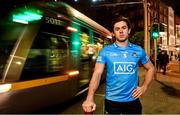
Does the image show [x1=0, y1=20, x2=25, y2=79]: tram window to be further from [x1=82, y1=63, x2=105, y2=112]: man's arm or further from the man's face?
the man's face

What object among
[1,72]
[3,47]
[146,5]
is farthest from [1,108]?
[146,5]

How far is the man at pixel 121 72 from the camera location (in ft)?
11.6

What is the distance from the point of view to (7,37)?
22.1ft

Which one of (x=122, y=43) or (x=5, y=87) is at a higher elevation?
(x=122, y=43)

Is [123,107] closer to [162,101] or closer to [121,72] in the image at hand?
[121,72]

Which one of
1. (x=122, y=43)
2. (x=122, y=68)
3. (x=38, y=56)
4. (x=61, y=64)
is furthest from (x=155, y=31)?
(x=122, y=68)

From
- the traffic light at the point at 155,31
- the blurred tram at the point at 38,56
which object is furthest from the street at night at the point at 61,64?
the traffic light at the point at 155,31

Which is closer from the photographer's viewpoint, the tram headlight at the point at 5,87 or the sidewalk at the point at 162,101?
the tram headlight at the point at 5,87

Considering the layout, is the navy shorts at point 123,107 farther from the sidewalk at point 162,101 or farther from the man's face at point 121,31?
the sidewalk at point 162,101

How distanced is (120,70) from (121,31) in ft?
1.42

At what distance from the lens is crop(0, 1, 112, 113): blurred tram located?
6504 mm

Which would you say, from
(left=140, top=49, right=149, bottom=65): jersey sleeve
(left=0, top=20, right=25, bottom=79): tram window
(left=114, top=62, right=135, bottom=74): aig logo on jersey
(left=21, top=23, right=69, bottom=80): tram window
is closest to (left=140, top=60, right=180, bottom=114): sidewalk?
(left=21, top=23, right=69, bottom=80): tram window

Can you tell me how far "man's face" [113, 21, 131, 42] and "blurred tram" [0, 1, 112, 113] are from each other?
339cm

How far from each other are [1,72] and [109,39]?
1113 centimetres
